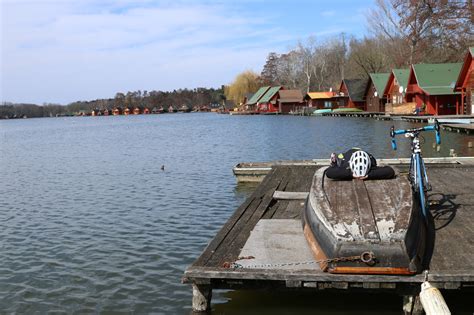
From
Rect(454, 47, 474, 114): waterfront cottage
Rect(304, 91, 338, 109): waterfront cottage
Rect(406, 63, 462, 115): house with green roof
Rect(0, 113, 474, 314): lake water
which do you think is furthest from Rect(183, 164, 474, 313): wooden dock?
Rect(304, 91, 338, 109): waterfront cottage

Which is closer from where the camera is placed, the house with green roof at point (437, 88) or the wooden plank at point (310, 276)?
the wooden plank at point (310, 276)

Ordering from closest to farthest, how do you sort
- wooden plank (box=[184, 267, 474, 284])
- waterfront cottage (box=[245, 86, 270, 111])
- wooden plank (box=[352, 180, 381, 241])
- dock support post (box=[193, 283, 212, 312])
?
wooden plank (box=[184, 267, 474, 284])
wooden plank (box=[352, 180, 381, 241])
dock support post (box=[193, 283, 212, 312])
waterfront cottage (box=[245, 86, 270, 111])

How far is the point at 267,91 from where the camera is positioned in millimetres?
124312

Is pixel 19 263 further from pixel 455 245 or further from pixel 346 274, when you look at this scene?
pixel 455 245

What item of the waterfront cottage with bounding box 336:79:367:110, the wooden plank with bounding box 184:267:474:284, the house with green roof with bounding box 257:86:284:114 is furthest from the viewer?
the house with green roof with bounding box 257:86:284:114

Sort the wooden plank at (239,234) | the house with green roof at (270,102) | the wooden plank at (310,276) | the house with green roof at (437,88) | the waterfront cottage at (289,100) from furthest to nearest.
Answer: the house with green roof at (270,102), the waterfront cottage at (289,100), the house with green roof at (437,88), the wooden plank at (239,234), the wooden plank at (310,276)

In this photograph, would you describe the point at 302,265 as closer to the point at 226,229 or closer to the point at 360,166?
the point at 360,166

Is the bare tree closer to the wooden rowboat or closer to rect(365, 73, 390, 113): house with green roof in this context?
rect(365, 73, 390, 113): house with green roof

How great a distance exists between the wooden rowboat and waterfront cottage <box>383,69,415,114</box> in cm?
5423

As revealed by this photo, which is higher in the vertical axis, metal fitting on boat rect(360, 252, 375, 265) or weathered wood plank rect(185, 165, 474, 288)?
metal fitting on boat rect(360, 252, 375, 265)

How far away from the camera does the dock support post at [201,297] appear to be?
6736 mm

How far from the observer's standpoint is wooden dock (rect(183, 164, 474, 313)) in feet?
20.1

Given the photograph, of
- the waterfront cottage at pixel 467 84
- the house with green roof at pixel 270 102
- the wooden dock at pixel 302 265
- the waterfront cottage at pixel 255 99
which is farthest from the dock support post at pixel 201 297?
the waterfront cottage at pixel 255 99

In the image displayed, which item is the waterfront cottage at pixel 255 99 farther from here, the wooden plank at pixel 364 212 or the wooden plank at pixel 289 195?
the wooden plank at pixel 364 212
